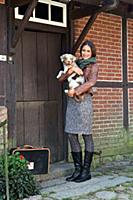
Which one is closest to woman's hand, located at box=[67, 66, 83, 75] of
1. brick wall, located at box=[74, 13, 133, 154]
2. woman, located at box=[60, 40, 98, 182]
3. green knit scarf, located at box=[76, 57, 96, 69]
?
woman, located at box=[60, 40, 98, 182]

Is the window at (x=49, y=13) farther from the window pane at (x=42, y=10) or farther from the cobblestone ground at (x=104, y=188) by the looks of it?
the cobblestone ground at (x=104, y=188)

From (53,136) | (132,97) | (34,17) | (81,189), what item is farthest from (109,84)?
(81,189)

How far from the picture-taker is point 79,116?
480cm

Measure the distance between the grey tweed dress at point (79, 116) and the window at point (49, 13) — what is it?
1208mm

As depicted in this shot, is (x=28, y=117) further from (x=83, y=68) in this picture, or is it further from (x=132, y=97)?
(x=132, y=97)

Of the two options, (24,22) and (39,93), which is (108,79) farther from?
(24,22)

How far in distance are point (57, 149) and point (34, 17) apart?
189cm

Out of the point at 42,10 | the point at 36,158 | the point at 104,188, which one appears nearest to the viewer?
the point at 104,188

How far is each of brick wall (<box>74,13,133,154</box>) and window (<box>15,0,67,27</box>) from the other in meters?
0.30

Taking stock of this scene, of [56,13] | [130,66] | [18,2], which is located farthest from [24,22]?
[130,66]

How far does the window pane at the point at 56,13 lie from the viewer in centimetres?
548

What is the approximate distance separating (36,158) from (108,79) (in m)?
2.17

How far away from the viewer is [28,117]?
209 inches

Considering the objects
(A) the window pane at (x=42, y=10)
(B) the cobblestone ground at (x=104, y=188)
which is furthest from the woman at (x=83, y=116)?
(A) the window pane at (x=42, y=10)
